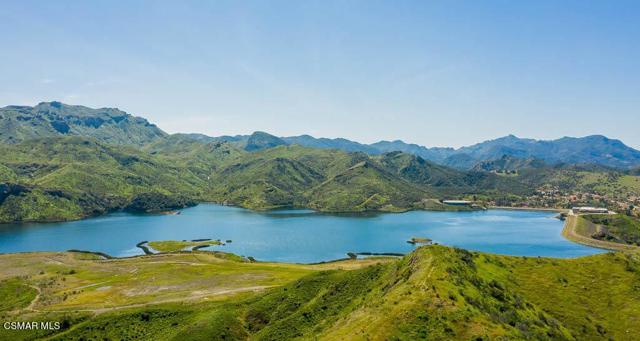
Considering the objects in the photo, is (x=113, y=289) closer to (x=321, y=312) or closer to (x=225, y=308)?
(x=225, y=308)

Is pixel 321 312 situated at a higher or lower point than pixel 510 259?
lower

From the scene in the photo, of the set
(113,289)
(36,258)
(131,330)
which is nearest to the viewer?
(131,330)

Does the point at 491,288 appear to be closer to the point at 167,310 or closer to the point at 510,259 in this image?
the point at 510,259

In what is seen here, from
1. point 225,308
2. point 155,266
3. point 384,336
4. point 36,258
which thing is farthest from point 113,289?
point 384,336

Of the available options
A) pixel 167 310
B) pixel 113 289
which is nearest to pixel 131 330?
pixel 167 310

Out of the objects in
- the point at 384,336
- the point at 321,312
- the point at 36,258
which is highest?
the point at 384,336

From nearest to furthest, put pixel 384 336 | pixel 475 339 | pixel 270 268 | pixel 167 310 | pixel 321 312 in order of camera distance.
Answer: pixel 475 339
pixel 384 336
pixel 321 312
pixel 167 310
pixel 270 268

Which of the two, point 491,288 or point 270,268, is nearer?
point 491,288
